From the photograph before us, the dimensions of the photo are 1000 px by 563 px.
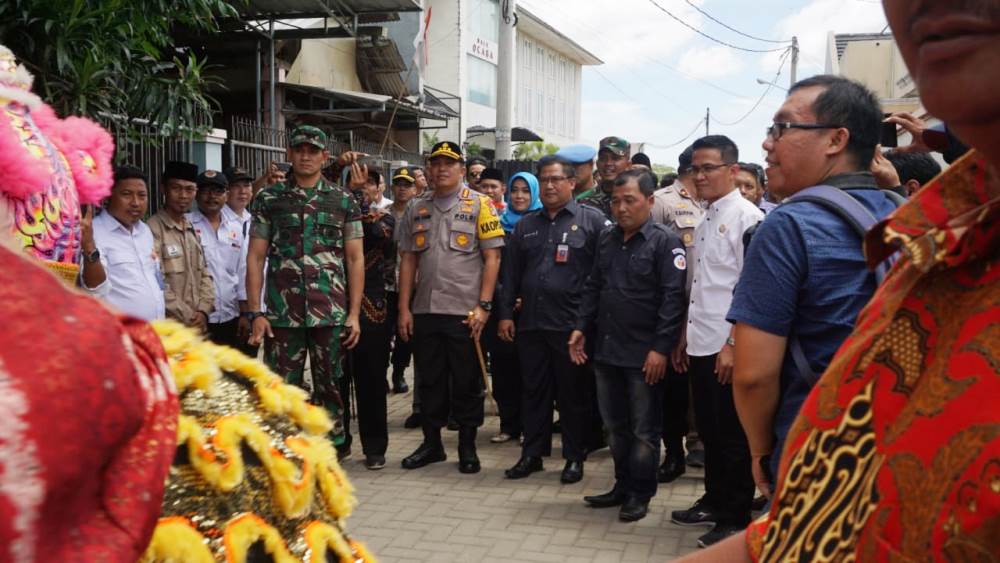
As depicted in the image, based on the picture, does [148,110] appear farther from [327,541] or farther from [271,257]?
[327,541]

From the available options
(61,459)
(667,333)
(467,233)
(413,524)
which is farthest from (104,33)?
(61,459)

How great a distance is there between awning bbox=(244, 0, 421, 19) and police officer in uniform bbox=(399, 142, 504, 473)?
612 centimetres

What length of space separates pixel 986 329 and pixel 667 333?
4357 mm

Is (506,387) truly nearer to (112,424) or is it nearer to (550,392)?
(550,392)

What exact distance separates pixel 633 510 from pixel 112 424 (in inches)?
186

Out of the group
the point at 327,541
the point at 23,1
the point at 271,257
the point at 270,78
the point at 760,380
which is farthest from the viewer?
the point at 270,78

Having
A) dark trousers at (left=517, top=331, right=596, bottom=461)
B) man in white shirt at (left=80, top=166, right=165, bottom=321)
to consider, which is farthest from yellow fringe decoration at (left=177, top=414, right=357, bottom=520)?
dark trousers at (left=517, top=331, right=596, bottom=461)

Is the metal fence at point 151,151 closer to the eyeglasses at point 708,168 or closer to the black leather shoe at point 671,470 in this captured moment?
the eyeglasses at point 708,168

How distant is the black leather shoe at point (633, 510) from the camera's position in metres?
5.20

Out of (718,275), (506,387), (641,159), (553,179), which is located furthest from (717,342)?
(641,159)

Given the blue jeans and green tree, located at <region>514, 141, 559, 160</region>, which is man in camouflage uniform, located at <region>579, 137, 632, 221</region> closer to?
the blue jeans

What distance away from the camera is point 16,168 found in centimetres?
142

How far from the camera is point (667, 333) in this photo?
510 centimetres

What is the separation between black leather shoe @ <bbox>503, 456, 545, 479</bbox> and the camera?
6074 millimetres
